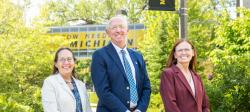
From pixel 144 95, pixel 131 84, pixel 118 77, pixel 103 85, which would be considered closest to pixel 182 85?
pixel 144 95

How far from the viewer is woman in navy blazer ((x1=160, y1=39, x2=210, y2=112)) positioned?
486cm

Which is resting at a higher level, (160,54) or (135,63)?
(135,63)

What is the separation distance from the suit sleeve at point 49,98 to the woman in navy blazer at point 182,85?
1060 mm

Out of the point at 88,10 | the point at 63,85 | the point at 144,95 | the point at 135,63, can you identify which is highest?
the point at 88,10

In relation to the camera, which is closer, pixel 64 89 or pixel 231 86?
pixel 64 89

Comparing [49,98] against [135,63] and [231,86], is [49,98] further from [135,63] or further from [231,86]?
[231,86]

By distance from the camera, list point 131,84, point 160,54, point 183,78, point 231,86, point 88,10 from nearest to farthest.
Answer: point 131,84 < point 183,78 < point 231,86 < point 160,54 < point 88,10

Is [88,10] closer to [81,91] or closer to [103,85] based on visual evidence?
[81,91]

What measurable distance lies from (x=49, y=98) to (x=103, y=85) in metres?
0.54

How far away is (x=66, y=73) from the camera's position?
496 centimetres

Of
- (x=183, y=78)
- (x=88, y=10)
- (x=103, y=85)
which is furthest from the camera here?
(x=88, y=10)

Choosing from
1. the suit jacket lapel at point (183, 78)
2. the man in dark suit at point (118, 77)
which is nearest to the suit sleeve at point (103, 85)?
the man in dark suit at point (118, 77)

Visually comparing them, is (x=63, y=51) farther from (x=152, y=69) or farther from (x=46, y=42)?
Answer: (x=152, y=69)

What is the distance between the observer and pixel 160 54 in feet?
71.6
